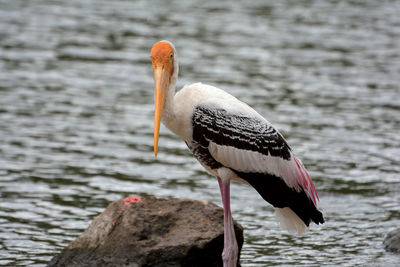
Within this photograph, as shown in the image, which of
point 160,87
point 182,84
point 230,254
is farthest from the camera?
point 182,84

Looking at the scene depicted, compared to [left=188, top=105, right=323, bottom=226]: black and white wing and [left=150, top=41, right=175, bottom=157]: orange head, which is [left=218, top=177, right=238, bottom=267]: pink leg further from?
[left=150, top=41, right=175, bottom=157]: orange head

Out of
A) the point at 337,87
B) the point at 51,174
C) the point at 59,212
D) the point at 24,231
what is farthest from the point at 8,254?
the point at 337,87

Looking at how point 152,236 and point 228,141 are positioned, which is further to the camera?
point 152,236

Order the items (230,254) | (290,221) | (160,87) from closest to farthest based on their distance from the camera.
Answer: (160,87) < (230,254) < (290,221)

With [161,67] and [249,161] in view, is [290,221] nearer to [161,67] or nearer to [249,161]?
[249,161]

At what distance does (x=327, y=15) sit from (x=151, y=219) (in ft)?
50.8

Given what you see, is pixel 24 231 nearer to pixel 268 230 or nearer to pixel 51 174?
pixel 51 174

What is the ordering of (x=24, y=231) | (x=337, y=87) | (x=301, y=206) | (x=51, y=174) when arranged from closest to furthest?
(x=301, y=206) < (x=24, y=231) < (x=51, y=174) < (x=337, y=87)

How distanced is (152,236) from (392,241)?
272cm

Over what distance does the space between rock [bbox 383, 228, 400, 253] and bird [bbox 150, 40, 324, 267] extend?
4.93 feet

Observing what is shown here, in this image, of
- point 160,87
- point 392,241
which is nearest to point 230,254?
point 160,87

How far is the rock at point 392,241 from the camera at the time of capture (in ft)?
29.8

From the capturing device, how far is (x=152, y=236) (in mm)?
8273

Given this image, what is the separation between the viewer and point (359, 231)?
9891 millimetres
